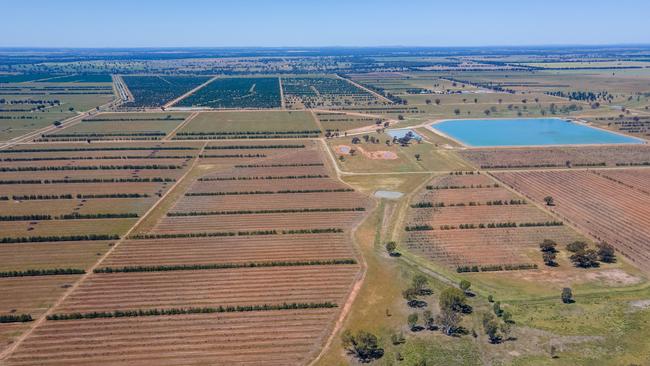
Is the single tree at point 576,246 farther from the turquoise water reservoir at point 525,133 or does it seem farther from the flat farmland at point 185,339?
the turquoise water reservoir at point 525,133

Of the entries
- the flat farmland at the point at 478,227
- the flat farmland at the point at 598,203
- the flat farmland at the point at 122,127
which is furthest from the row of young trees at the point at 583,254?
the flat farmland at the point at 122,127

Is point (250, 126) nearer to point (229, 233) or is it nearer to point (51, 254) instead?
point (229, 233)

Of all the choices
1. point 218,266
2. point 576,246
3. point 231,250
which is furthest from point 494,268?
point 218,266

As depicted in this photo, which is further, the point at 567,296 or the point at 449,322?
the point at 567,296

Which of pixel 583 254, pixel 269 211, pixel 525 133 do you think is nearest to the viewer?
pixel 583 254

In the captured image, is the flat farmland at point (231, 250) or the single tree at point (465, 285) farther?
the flat farmland at point (231, 250)

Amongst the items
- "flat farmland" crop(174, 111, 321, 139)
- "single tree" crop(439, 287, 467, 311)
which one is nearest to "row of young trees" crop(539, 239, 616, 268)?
"single tree" crop(439, 287, 467, 311)

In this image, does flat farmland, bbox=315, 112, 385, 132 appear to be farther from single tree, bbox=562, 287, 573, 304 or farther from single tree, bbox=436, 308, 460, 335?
single tree, bbox=436, 308, 460, 335
